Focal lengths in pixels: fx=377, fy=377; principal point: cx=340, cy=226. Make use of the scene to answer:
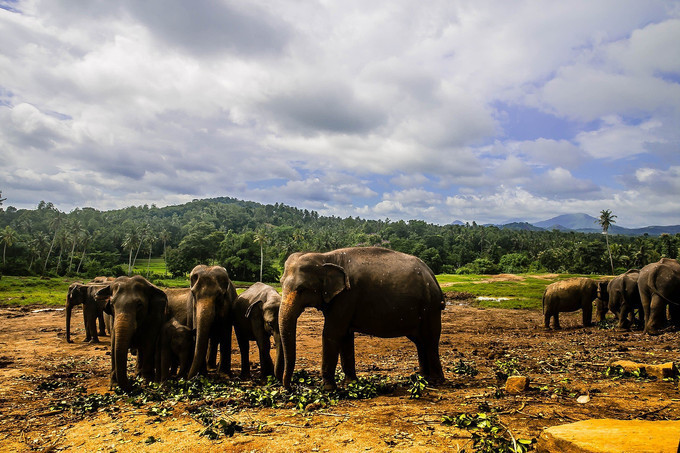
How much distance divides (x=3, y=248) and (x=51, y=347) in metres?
86.0

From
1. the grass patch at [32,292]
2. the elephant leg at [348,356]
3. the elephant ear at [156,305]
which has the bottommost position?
the grass patch at [32,292]

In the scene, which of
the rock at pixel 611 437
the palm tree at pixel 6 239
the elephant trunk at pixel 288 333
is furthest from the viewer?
the palm tree at pixel 6 239

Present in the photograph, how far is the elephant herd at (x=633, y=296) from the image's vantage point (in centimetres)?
1543

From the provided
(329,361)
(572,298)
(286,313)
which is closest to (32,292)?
(286,313)

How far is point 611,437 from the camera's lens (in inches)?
144

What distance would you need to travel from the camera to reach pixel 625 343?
13656 mm

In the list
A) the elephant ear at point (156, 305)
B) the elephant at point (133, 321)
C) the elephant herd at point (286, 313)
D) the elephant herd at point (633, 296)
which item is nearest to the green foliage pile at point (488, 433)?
the elephant herd at point (286, 313)

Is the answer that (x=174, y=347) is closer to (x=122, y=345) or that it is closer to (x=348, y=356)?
(x=122, y=345)

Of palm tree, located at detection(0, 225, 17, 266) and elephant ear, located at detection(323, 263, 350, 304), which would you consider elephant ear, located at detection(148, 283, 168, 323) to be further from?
palm tree, located at detection(0, 225, 17, 266)

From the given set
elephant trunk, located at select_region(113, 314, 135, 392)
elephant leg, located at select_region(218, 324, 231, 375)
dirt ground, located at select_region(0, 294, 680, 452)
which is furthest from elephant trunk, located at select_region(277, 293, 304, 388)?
elephant trunk, located at select_region(113, 314, 135, 392)

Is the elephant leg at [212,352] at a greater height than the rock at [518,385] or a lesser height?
lesser

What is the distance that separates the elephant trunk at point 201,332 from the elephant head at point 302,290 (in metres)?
2.48

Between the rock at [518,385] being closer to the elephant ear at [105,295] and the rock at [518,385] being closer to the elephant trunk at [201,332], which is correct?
the elephant trunk at [201,332]

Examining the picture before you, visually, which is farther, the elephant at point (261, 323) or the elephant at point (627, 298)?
the elephant at point (627, 298)
